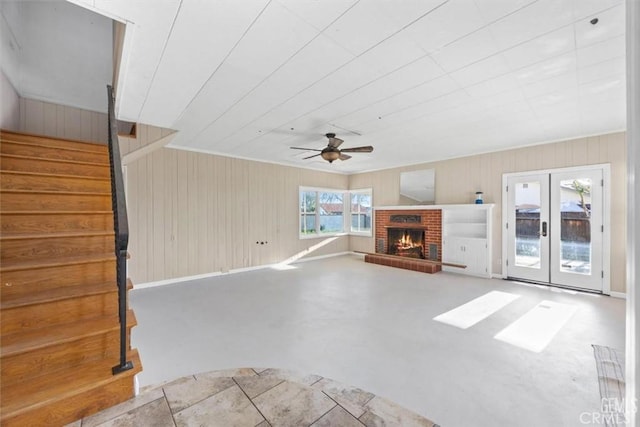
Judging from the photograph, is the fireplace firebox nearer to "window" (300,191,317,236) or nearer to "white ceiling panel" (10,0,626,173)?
"window" (300,191,317,236)

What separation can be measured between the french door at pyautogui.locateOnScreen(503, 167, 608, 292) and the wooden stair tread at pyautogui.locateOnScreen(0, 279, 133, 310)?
641 cm

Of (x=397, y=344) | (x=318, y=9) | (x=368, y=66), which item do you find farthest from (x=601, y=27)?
(x=397, y=344)

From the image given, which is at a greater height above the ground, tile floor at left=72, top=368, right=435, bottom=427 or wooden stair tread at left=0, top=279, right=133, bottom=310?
wooden stair tread at left=0, top=279, right=133, bottom=310

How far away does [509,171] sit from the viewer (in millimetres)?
5406

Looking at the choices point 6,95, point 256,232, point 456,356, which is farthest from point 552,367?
point 6,95

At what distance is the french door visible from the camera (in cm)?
448

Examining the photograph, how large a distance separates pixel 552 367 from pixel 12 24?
22.8 ft

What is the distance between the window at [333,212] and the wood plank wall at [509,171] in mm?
569

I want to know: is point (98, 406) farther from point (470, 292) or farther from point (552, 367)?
point (470, 292)

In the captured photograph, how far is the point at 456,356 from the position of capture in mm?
2498

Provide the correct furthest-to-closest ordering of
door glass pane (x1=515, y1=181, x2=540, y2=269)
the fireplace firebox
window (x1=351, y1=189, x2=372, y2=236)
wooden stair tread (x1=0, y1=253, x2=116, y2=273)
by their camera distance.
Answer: window (x1=351, y1=189, x2=372, y2=236), the fireplace firebox, door glass pane (x1=515, y1=181, x2=540, y2=269), wooden stair tread (x1=0, y1=253, x2=116, y2=273)

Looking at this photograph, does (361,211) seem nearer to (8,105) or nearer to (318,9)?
(318,9)

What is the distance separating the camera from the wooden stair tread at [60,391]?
120 centimetres

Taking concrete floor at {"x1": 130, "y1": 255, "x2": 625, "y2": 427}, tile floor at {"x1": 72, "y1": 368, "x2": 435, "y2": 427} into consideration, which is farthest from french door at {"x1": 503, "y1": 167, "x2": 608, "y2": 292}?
tile floor at {"x1": 72, "y1": 368, "x2": 435, "y2": 427}
